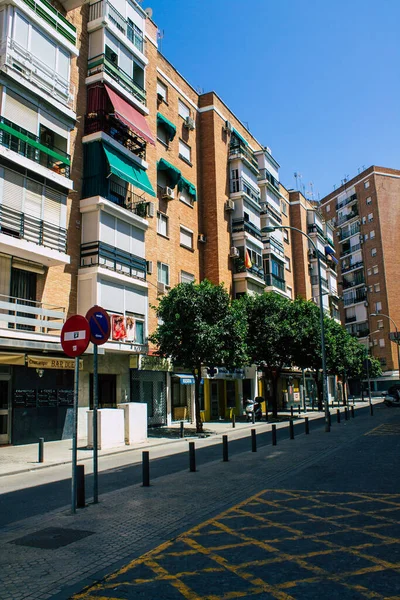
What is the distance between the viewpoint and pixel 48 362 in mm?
17766

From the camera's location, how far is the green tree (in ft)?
71.7

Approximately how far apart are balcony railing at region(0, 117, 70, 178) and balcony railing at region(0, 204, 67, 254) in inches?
93.5

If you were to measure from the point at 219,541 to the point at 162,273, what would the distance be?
23278mm

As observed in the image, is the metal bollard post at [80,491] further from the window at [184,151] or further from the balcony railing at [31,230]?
the window at [184,151]

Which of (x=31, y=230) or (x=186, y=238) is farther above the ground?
(x=186, y=238)

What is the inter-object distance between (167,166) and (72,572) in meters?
26.3

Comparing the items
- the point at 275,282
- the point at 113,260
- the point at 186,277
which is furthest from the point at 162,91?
the point at 275,282

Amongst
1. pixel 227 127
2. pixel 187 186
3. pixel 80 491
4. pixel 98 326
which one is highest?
pixel 227 127

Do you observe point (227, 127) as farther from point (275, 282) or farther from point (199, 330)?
point (199, 330)

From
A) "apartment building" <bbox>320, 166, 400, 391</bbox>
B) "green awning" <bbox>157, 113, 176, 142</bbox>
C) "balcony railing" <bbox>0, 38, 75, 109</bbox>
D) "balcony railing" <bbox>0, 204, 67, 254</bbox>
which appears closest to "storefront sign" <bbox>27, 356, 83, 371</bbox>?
"balcony railing" <bbox>0, 204, 67, 254</bbox>

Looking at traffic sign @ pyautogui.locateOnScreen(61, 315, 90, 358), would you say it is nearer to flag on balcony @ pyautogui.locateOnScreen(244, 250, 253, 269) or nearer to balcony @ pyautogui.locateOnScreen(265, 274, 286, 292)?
flag on balcony @ pyautogui.locateOnScreen(244, 250, 253, 269)

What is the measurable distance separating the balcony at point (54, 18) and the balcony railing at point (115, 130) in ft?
10.3

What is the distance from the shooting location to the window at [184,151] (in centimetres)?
3234

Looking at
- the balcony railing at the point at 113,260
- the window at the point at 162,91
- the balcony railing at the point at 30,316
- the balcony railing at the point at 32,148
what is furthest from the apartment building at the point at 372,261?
the balcony railing at the point at 30,316
